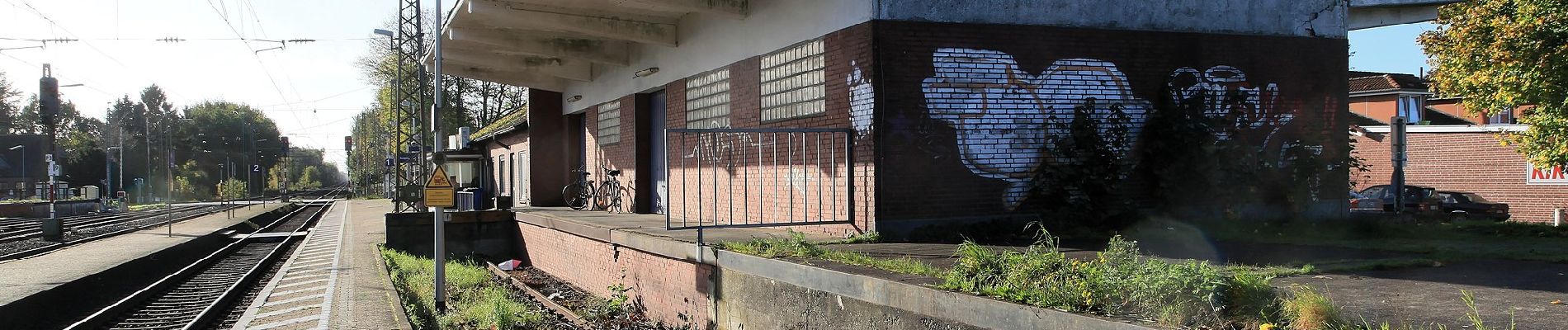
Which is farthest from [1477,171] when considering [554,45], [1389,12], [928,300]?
[928,300]

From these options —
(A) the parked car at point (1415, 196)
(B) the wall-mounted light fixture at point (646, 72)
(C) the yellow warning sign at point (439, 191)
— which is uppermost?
(B) the wall-mounted light fixture at point (646, 72)

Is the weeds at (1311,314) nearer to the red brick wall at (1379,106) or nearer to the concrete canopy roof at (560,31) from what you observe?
the concrete canopy roof at (560,31)

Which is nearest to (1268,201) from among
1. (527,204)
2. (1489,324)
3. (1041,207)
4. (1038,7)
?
(1041,207)

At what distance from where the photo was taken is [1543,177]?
2778cm

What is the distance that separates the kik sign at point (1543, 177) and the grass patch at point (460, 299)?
26810 mm

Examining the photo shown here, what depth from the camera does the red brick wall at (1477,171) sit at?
28.0 meters

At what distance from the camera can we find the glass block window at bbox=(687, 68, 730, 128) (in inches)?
563

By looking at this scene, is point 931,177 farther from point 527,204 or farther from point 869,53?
point 527,204

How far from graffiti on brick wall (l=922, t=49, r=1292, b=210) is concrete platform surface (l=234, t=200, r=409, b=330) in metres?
6.01

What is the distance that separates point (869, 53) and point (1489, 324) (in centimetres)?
618

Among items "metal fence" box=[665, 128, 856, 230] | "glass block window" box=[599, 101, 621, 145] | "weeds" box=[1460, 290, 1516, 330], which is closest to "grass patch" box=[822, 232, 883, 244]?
"metal fence" box=[665, 128, 856, 230]

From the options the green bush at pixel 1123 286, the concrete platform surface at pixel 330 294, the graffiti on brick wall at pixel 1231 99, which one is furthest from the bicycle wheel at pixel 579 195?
the green bush at pixel 1123 286

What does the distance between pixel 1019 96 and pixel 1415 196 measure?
778 inches

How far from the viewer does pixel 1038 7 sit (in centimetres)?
1093
